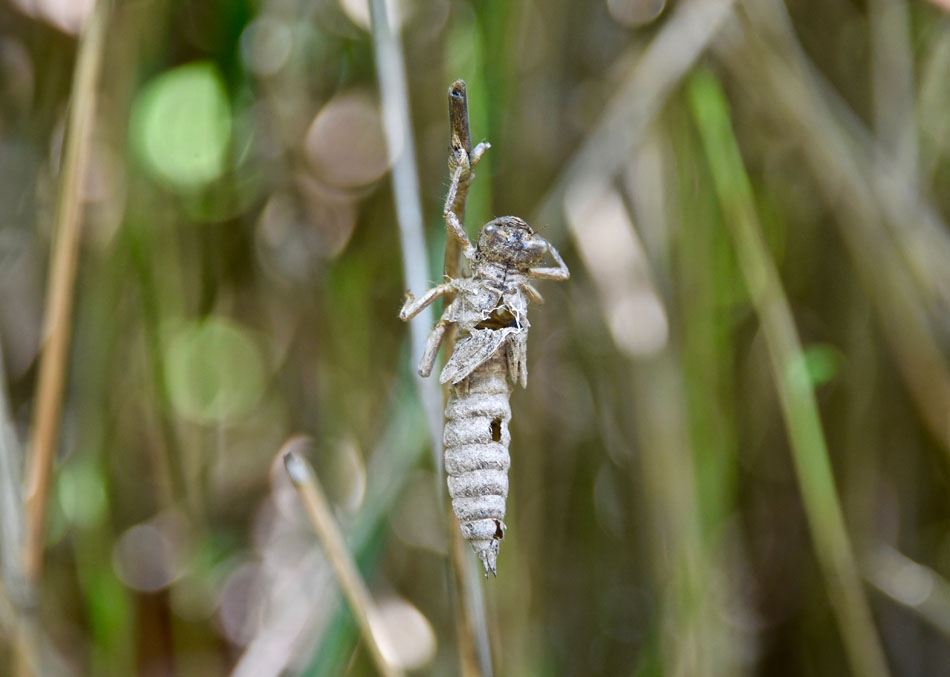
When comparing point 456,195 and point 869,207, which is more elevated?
point 869,207

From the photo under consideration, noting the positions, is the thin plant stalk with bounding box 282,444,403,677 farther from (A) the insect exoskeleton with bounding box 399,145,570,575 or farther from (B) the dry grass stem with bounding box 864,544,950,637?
(B) the dry grass stem with bounding box 864,544,950,637

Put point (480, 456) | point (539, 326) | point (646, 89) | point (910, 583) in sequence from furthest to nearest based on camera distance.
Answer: point (539, 326), point (910, 583), point (646, 89), point (480, 456)

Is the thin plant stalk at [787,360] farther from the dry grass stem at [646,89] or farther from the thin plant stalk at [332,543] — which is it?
the thin plant stalk at [332,543]

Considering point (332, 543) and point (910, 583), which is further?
point (910, 583)

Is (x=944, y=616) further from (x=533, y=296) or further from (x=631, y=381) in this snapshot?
(x=533, y=296)

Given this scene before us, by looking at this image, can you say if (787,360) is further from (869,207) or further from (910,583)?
(910,583)

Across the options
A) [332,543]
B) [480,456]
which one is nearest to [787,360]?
[480,456]
